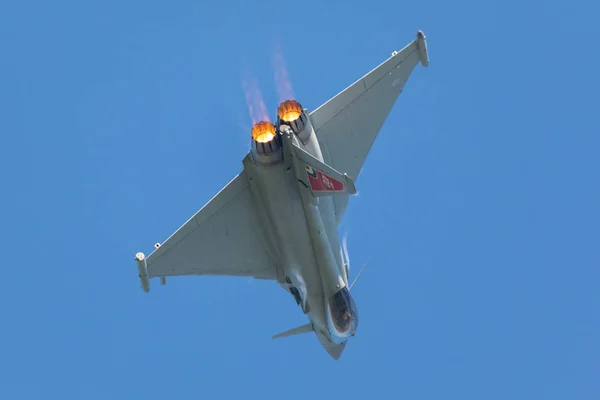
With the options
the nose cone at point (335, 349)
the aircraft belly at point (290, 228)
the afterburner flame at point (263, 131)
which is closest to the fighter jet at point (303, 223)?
the aircraft belly at point (290, 228)

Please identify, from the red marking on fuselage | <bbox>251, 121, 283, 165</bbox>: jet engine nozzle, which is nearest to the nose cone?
the red marking on fuselage

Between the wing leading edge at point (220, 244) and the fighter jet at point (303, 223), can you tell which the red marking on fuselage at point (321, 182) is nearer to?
the fighter jet at point (303, 223)

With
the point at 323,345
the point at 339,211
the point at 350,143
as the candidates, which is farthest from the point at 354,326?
the point at 350,143

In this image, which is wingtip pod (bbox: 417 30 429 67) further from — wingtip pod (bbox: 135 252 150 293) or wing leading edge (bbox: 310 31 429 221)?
wingtip pod (bbox: 135 252 150 293)

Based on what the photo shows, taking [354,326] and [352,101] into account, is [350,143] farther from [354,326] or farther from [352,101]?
[354,326]

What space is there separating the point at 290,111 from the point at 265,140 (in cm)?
79

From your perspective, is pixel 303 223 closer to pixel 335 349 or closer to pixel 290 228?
pixel 290 228

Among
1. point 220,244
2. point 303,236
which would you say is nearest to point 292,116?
point 303,236

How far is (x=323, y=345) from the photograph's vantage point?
21.0 meters

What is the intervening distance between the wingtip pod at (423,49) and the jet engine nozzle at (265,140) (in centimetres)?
419

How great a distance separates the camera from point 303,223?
734 inches

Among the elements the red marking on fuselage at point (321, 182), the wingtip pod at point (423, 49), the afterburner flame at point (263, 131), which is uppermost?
the wingtip pod at point (423, 49)

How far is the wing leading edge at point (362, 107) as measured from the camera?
64.2ft

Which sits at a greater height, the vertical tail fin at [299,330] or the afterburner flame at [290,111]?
the afterburner flame at [290,111]
